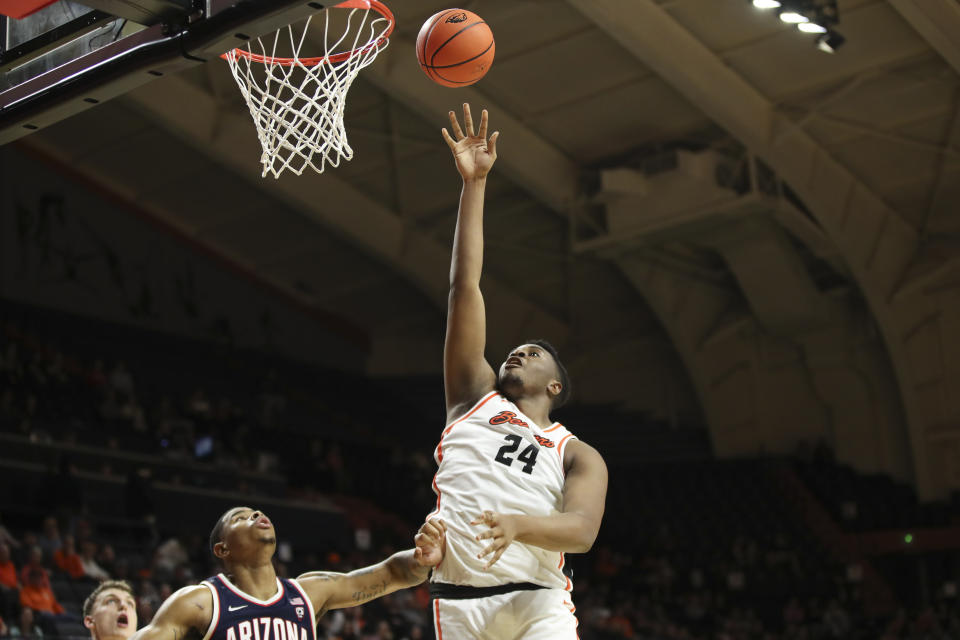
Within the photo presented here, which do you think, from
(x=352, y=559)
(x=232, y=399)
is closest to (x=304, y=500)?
(x=352, y=559)

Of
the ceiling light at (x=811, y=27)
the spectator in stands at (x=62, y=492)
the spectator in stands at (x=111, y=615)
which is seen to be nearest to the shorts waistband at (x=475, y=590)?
Answer: the spectator in stands at (x=111, y=615)

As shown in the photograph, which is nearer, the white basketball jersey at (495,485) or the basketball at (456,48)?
the white basketball jersey at (495,485)

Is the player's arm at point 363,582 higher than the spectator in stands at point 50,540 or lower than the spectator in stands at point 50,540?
lower

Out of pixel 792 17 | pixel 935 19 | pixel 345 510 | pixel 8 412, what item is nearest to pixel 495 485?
pixel 792 17

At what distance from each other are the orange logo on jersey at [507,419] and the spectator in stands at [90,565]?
7939 millimetres

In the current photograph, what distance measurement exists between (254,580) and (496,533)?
1557mm

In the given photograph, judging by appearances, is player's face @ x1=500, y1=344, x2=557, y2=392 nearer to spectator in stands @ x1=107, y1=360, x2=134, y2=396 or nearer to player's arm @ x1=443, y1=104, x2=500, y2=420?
player's arm @ x1=443, y1=104, x2=500, y2=420

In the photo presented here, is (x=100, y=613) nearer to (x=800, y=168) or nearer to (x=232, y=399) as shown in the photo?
(x=800, y=168)

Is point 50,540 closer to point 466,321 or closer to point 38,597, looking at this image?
point 38,597

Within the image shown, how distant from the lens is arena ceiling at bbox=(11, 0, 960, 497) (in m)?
14.1

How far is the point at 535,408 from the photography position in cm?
382

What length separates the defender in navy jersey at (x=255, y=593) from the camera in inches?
159

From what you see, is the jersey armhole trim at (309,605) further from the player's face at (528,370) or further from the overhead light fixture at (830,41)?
the overhead light fixture at (830,41)

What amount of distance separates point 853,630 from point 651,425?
22.8 feet
